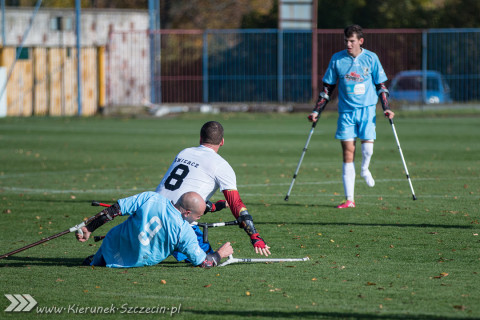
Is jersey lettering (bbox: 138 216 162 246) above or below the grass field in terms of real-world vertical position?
above

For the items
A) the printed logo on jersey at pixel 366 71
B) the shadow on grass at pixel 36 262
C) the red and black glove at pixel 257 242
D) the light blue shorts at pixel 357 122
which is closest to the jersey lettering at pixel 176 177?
the red and black glove at pixel 257 242

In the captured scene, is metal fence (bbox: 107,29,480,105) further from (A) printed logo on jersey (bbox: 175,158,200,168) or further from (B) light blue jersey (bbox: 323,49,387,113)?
(A) printed logo on jersey (bbox: 175,158,200,168)

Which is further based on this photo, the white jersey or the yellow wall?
the yellow wall

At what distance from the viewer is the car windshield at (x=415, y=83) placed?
3400 centimetres

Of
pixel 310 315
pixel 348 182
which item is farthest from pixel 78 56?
pixel 310 315

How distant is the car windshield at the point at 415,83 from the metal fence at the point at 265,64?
2.43 feet

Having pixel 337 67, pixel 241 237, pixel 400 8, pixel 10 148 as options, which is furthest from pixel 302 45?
pixel 241 237

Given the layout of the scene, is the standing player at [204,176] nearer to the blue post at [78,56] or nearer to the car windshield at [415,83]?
the blue post at [78,56]

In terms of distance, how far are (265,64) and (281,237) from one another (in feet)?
88.6

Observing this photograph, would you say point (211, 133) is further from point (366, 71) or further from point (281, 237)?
point (366, 71)

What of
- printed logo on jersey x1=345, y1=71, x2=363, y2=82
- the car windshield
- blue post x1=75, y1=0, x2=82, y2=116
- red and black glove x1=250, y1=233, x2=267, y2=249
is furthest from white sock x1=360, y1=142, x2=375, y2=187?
the car windshield

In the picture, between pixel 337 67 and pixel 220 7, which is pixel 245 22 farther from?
pixel 337 67

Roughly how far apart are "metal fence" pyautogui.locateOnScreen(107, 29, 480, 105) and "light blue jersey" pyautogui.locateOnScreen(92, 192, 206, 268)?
27.0 metres

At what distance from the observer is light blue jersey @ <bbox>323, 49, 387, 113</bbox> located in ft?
39.4
